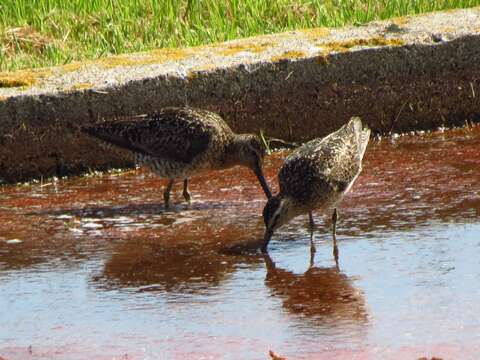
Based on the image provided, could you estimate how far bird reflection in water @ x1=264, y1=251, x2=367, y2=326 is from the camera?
6.05 metres

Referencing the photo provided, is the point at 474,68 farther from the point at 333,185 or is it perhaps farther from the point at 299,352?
the point at 299,352

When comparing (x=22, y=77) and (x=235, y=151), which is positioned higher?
(x=22, y=77)

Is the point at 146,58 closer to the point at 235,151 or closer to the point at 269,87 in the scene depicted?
the point at 269,87

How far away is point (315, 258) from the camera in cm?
724

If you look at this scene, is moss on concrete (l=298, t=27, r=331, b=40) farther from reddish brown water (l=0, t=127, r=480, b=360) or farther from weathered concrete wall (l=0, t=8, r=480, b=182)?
reddish brown water (l=0, t=127, r=480, b=360)

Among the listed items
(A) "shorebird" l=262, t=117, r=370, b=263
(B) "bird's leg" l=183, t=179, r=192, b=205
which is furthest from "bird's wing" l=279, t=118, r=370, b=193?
(B) "bird's leg" l=183, t=179, r=192, b=205

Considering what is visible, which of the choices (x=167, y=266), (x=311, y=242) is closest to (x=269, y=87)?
(x=311, y=242)

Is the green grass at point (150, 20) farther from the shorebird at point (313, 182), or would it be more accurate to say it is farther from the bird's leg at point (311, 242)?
the bird's leg at point (311, 242)

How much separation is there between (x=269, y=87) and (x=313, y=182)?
1917mm

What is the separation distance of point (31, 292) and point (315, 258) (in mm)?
1610

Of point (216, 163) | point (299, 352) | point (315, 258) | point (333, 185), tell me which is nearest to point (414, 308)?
point (299, 352)

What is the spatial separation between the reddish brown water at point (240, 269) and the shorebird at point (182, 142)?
0.21 m

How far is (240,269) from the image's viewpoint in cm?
708

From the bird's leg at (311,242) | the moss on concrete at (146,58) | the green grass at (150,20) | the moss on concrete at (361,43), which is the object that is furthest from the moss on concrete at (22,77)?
the bird's leg at (311,242)
